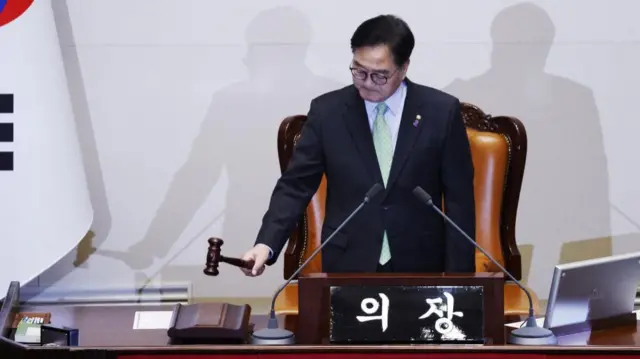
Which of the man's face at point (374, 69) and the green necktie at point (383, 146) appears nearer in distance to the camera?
the man's face at point (374, 69)

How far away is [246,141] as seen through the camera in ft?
12.4

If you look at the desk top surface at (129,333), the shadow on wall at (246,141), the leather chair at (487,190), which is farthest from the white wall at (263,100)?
the desk top surface at (129,333)

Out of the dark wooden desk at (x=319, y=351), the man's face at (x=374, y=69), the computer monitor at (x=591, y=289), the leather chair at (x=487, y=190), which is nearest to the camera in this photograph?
the dark wooden desk at (x=319, y=351)

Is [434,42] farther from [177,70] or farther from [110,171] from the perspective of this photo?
[110,171]

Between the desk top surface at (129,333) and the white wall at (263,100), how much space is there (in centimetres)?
122

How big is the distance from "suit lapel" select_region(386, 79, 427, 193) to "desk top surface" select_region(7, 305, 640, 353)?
570mm

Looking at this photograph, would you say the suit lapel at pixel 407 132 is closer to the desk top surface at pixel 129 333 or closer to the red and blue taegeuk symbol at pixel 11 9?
the desk top surface at pixel 129 333

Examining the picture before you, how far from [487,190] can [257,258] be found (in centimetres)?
101

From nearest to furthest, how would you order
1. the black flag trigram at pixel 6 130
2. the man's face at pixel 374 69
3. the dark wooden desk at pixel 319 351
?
1. the dark wooden desk at pixel 319 351
2. the man's face at pixel 374 69
3. the black flag trigram at pixel 6 130

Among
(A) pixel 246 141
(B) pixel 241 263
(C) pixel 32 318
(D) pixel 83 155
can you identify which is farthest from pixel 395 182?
(D) pixel 83 155

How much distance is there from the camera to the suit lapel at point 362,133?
2.78m

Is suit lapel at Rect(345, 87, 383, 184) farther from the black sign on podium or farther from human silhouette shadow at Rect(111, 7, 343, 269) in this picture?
human silhouette shadow at Rect(111, 7, 343, 269)

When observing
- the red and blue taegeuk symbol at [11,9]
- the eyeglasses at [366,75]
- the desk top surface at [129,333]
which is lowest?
the desk top surface at [129,333]

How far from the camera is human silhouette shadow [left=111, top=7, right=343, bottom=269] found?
373cm
